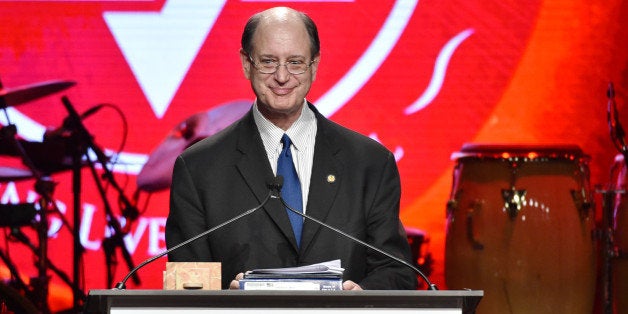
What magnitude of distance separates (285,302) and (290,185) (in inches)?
35.5

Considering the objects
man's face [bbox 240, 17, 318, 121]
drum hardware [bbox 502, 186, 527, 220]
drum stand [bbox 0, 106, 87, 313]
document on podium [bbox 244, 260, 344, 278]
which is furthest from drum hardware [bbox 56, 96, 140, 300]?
document on podium [bbox 244, 260, 344, 278]

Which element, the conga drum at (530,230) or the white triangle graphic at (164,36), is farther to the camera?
the white triangle graphic at (164,36)

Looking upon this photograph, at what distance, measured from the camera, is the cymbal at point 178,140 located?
5266mm

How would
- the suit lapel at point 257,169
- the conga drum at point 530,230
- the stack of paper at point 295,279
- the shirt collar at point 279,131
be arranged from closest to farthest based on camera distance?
1. the stack of paper at point 295,279
2. the suit lapel at point 257,169
3. the shirt collar at point 279,131
4. the conga drum at point 530,230

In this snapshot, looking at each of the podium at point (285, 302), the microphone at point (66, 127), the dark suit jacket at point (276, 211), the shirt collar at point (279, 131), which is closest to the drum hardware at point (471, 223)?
the microphone at point (66, 127)

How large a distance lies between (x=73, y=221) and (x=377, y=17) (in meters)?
1.87

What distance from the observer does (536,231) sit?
497cm

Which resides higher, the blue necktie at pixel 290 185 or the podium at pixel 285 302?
the blue necktie at pixel 290 185

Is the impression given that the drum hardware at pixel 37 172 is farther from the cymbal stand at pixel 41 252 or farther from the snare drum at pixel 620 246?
the snare drum at pixel 620 246

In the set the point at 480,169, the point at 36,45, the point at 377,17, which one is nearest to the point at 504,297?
the point at 480,169

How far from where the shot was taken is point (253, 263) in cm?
291

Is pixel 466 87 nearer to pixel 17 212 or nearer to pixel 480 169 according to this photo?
pixel 480 169

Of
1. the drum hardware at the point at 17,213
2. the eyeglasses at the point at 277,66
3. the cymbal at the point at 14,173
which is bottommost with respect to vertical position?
the drum hardware at the point at 17,213

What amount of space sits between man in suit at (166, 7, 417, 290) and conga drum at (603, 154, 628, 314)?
7.67ft
